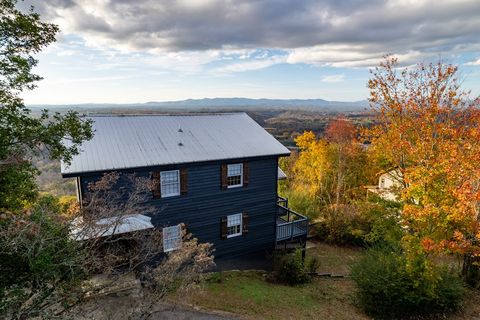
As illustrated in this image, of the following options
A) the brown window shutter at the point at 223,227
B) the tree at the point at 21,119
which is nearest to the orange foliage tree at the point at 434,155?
the brown window shutter at the point at 223,227

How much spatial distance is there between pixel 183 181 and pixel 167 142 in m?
2.37

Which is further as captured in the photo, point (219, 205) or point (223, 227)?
point (223, 227)

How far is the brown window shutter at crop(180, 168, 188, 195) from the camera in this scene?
1512cm

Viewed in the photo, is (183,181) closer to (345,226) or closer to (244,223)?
(244,223)

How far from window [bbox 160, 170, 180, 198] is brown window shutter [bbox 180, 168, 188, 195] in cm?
18

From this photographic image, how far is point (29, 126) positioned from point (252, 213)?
12001 millimetres

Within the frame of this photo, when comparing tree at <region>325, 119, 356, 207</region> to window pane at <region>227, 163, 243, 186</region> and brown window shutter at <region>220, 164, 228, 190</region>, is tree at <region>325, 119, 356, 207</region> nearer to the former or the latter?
window pane at <region>227, 163, 243, 186</region>

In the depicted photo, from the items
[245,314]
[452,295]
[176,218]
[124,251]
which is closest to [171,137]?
[176,218]

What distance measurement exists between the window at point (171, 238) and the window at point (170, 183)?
1.85 meters

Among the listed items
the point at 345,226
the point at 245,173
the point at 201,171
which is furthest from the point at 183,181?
the point at 345,226

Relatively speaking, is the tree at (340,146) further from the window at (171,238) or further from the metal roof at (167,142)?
the window at (171,238)

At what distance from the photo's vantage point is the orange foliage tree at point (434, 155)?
11250mm

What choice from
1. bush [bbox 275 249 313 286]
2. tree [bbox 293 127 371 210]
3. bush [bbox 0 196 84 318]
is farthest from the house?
tree [bbox 293 127 371 210]

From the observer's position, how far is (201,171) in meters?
15.7
